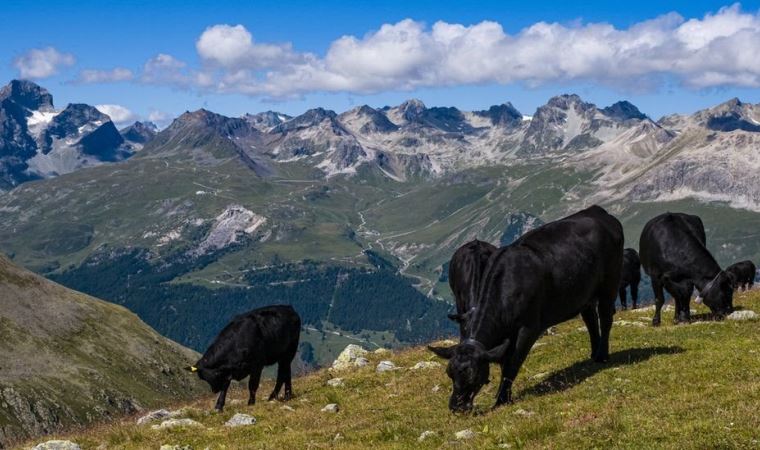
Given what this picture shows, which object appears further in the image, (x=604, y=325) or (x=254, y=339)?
(x=254, y=339)

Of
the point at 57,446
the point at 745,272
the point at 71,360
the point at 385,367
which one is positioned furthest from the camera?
the point at 71,360

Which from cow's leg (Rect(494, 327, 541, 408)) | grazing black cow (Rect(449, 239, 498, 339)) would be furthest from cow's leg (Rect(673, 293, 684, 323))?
cow's leg (Rect(494, 327, 541, 408))

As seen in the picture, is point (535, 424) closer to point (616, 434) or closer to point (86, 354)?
point (616, 434)

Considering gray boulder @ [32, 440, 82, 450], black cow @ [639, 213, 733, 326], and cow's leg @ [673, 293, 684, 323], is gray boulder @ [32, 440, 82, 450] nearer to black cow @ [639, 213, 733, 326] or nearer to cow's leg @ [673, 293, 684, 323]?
black cow @ [639, 213, 733, 326]

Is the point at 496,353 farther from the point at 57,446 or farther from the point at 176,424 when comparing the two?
the point at 57,446

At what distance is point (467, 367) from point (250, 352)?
12.6m

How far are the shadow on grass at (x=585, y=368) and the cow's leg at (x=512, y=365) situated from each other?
1334 millimetres

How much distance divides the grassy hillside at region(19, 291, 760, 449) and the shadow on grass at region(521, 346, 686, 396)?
4 cm

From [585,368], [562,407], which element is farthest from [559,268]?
[562,407]

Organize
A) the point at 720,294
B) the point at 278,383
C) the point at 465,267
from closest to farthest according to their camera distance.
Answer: the point at 465,267 < the point at 278,383 < the point at 720,294

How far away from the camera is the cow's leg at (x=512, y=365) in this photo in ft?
62.0

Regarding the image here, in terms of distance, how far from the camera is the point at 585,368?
2233 centimetres

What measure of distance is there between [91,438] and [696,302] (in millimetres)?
29144

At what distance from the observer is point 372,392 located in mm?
25281
